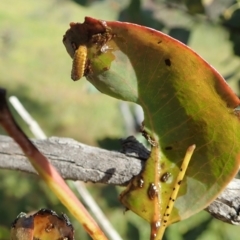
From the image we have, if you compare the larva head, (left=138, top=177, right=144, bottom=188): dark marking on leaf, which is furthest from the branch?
the larva head

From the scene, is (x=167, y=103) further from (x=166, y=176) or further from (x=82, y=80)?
(x=82, y=80)

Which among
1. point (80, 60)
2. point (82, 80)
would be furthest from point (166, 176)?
point (82, 80)

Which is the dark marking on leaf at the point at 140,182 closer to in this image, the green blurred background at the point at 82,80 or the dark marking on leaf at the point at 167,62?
the dark marking on leaf at the point at 167,62

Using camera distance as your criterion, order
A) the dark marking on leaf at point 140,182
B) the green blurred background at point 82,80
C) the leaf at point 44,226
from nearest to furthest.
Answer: the leaf at point 44,226 → the dark marking on leaf at point 140,182 → the green blurred background at point 82,80

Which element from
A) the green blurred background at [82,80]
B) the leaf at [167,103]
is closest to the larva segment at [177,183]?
the leaf at [167,103]

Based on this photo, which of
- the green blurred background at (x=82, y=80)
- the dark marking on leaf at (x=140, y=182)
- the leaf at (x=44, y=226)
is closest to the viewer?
the leaf at (x=44, y=226)

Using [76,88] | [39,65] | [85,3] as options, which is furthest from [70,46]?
[39,65]
